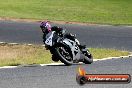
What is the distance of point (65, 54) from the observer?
15141 millimetres

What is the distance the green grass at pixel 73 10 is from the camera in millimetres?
37656

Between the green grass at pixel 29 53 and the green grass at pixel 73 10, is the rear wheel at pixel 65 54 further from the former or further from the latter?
the green grass at pixel 73 10

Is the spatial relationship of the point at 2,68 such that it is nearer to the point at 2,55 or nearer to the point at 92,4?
the point at 2,55

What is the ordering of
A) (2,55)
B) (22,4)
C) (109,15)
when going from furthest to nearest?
(22,4) → (109,15) → (2,55)

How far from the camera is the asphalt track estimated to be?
1146 centimetres

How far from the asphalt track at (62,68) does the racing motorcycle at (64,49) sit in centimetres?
35

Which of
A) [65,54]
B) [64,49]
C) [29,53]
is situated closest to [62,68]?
[65,54]

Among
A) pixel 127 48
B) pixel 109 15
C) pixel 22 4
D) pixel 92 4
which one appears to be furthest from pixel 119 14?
pixel 127 48

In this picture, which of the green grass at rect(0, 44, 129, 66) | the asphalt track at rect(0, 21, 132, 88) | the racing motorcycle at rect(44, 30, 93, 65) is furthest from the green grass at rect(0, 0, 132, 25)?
the racing motorcycle at rect(44, 30, 93, 65)

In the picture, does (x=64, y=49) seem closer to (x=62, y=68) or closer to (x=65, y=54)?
(x=65, y=54)

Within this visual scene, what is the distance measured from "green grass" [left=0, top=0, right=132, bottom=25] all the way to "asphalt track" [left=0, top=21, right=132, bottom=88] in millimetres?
7906

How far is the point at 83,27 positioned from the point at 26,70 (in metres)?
18.8

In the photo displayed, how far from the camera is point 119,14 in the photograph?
41.1 meters

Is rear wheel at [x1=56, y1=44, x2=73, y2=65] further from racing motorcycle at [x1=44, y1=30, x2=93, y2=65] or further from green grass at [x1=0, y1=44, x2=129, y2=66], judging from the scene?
green grass at [x1=0, y1=44, x2=129, y2=66]
